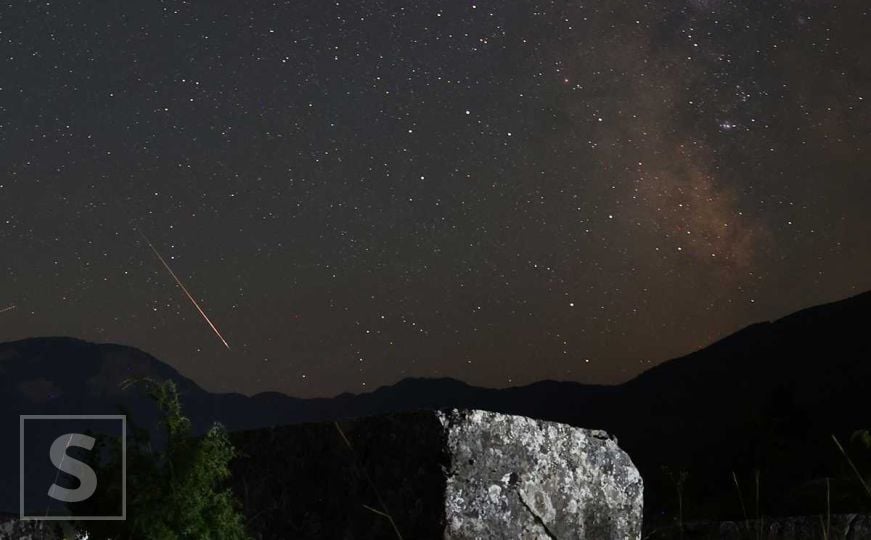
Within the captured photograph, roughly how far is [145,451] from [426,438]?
0.87m

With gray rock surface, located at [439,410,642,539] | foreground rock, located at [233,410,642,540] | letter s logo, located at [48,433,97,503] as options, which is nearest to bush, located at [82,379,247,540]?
letter s logo, located at [48,433,97,503]

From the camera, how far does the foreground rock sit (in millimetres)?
3096

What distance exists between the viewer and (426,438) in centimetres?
311

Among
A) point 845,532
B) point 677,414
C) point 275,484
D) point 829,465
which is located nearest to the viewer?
point 275,484

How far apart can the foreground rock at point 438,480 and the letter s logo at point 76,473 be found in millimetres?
743

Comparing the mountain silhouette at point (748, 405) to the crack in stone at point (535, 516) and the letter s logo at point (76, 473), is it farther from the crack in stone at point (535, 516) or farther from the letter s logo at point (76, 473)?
the letter s logo at point (76, 473)

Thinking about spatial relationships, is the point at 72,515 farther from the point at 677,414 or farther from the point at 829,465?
the point at 677,414

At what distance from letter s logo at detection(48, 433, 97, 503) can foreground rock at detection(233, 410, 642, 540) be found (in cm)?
74

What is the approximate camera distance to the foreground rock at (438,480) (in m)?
3.10

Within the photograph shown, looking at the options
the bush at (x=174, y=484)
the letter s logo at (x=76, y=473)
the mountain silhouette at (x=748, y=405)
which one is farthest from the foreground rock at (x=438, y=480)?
the mountain silhouette at (x=748, y=405)

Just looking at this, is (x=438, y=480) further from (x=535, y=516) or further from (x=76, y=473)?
(x=76, y=473)

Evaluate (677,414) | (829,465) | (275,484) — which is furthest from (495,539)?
(677,414)

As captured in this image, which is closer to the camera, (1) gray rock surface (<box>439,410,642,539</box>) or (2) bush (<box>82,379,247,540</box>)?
(2) bush (<box>82,379,247,540</box>)

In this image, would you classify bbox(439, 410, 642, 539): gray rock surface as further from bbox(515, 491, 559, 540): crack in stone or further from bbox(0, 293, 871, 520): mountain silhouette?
bbox(0, 293, 871, 520): mountain silhouette
